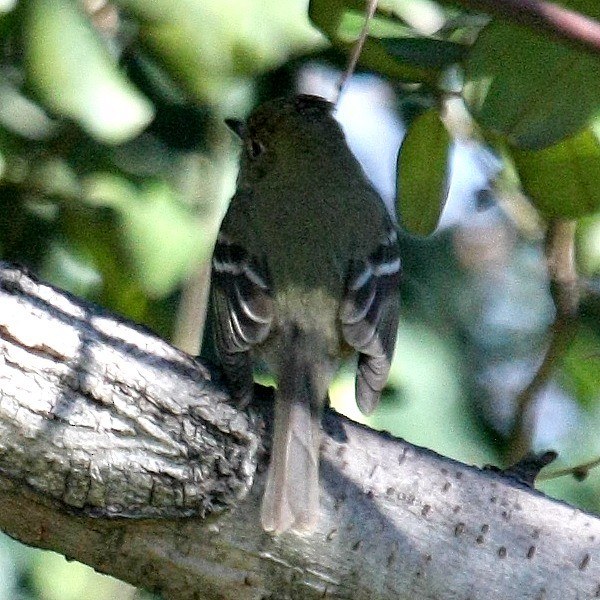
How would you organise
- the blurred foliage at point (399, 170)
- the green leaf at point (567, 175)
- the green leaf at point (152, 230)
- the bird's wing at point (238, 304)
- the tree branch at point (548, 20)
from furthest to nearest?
Result: the green leaf at point (152, 230), the bird's wing at point (238, 304), the green leaf at point (567, 175), the blurred foliage at point (399, 170), the tree branch at point (548, 20)

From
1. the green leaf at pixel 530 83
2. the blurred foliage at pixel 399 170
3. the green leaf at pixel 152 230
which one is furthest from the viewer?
the green leaf at pixel 152 230

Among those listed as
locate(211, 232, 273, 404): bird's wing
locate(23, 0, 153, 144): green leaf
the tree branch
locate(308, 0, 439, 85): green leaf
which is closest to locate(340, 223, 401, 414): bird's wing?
locate(211, 232, 273, 404): bird's wing

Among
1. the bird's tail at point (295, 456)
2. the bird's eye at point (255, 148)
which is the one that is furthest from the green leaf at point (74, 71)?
the bird's eye at point (255, 148)

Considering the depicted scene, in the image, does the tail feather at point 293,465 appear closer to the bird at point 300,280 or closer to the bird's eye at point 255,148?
the bird at point 300,280

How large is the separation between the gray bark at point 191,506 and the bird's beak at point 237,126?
1.44m

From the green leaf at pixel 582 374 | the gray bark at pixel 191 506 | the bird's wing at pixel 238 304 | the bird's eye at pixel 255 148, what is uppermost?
the bird's eye at pixel 255 148

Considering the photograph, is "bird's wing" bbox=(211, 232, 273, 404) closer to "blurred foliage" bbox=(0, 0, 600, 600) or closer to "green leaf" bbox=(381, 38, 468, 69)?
"blurred foliage" bbox=(0, 0, 600, 600)

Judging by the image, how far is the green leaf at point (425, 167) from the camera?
3008mm

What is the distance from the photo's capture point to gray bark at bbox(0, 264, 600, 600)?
277 cm

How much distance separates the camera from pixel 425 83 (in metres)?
3.17

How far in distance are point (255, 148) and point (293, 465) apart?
75.3 inches

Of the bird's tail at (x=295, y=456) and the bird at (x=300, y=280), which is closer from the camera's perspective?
the bird's tail at (x=295, y=456)

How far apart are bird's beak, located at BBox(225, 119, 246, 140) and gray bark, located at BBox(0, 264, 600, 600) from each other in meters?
1.44

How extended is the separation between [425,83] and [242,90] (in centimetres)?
124
